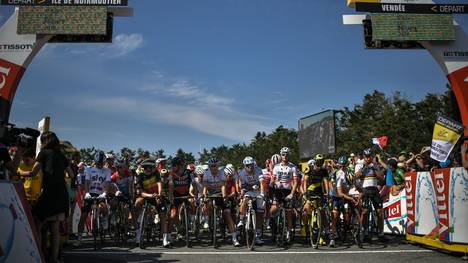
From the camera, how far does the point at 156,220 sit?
35.4ft

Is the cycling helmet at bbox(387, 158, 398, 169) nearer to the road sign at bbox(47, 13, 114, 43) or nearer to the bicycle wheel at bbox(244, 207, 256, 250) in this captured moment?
the bicycle wheel at bbox(244, 207, 256, 250)

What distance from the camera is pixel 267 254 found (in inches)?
325

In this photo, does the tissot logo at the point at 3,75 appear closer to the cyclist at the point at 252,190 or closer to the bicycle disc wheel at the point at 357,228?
the cyclist at the point at 252,190

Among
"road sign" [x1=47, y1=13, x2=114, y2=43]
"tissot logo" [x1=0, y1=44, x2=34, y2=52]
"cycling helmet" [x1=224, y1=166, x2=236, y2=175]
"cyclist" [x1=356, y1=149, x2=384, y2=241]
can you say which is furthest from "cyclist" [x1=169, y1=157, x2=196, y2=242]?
"tissot logo" [x1=0, y1=44, x2=34, y2=52]

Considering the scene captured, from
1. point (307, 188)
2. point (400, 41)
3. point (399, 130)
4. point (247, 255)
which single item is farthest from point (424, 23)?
point (399, 130)

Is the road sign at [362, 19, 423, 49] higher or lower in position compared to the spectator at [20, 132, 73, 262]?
higher

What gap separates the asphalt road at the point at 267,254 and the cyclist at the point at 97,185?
75cm

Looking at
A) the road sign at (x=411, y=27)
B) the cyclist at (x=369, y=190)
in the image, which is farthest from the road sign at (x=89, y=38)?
the cyclist at (x=369, y=190)

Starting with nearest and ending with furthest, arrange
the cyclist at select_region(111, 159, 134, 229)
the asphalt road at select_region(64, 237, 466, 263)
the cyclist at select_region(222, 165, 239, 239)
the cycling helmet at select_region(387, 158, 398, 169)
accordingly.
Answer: the asphalt road at select_region(64, 237, 466, 263) < the cyclist at select_region(222, 165, 239, 239) < the cyclist at select_region(111, 159, 134, 229) < the cycling helmet at select_region(387, 158, 398, 169)

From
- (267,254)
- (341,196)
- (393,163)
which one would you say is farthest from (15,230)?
(393,163)

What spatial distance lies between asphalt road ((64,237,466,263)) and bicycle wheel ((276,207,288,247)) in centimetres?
19

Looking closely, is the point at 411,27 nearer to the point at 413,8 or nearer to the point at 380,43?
the point at 413,8

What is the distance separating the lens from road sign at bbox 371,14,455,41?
49.8 feet

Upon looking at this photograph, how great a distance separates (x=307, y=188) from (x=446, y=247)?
3.28 metres
